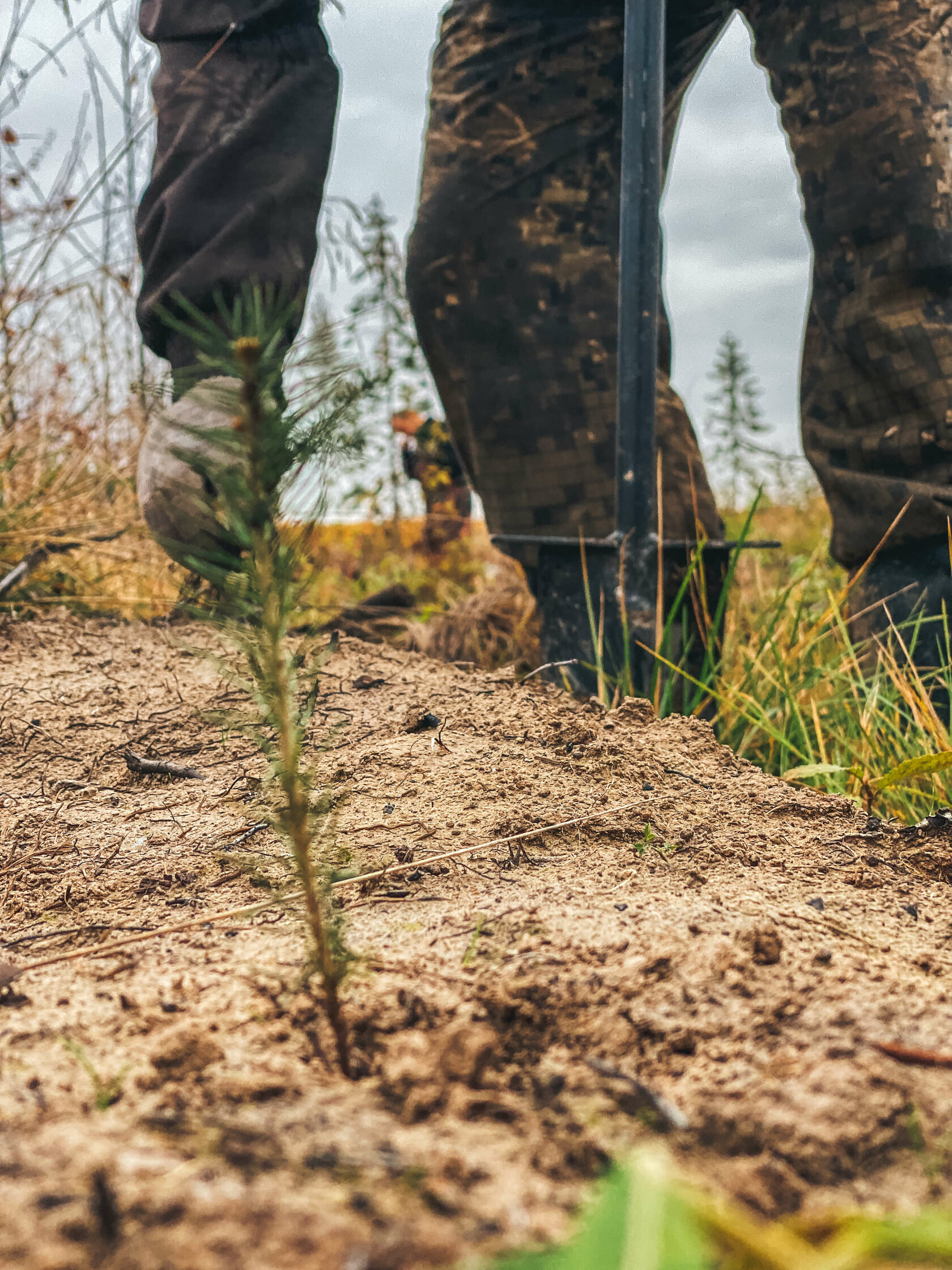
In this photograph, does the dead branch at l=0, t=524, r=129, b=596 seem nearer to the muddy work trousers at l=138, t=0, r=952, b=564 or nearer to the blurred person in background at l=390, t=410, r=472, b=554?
the muddy work trousers at l=138, t=0, r=952, b=564

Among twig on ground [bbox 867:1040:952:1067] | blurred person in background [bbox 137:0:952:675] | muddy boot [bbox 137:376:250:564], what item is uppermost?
blurred person in background [bbox 137:0:952:675]

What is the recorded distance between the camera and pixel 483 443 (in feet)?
7.96

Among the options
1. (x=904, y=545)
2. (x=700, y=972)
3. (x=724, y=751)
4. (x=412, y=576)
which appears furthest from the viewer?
(x=412, y=576)

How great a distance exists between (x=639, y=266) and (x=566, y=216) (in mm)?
431

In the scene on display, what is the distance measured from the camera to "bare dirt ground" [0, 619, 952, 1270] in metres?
0.47

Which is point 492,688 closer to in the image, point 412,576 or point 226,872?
point 226,872

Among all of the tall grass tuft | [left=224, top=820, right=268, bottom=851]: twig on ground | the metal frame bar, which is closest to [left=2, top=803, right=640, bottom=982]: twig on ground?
[left=224, top=820, right=268, bottom=851]: twig on ground

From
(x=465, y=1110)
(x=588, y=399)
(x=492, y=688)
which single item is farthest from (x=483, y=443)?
(x=465, y=1110)

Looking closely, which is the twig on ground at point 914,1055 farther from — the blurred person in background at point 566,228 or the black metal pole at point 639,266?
the blurred person in background at point 566,228

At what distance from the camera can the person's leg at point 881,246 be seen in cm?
202

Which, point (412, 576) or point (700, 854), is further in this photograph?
point (412, 576)

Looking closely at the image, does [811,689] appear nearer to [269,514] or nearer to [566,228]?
[566,228]

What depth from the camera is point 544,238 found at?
2.32 m

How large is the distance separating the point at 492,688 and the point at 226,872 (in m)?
0.72
